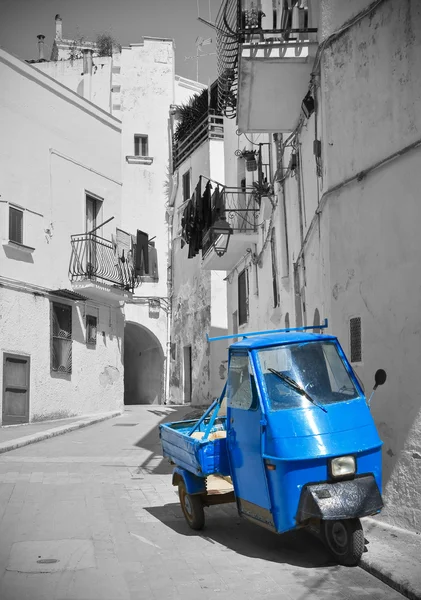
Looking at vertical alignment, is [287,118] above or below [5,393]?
above

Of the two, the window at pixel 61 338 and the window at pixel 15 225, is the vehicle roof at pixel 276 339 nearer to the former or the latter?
the window at pixel 15 225

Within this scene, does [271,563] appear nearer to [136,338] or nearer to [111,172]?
[111,172]

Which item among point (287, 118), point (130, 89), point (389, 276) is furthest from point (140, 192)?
point (389, 276)

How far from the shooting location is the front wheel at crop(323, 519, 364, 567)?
19.3 ft

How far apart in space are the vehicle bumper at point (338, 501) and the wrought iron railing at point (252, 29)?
6.25 metres

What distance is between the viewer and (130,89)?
31.2m

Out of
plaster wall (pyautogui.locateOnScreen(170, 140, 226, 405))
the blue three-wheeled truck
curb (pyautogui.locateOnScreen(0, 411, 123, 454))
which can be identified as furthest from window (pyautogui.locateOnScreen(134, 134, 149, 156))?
the blue three-wheeled truck

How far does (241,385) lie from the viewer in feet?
22.3

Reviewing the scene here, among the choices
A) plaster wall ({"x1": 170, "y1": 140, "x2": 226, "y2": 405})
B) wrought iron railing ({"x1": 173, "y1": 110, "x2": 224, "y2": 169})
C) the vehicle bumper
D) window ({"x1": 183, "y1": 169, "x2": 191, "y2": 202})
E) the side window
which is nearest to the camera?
the vehicle bumper

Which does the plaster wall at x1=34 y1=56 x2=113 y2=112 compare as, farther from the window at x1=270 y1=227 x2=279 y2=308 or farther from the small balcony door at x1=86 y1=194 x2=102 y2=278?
the window at x1=270 y1=227 x2=279 y2=308

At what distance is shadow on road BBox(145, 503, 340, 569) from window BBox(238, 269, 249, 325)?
11.6 meters

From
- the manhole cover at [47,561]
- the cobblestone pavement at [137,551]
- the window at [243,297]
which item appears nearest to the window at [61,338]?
the window at [243,297]

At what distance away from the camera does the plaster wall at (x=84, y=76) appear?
101ft

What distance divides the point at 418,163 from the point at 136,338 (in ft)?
84.1
